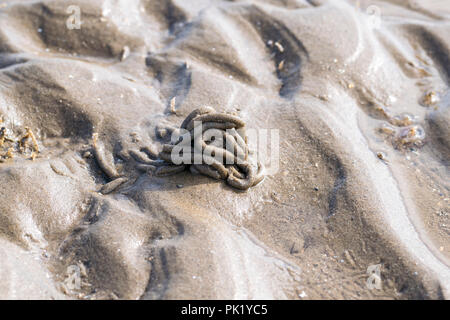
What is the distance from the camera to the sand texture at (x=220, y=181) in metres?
2.85

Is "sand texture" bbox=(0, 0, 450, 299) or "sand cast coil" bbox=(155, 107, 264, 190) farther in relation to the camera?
"sand cast coil" bbox=(155, 107, 264, 190)

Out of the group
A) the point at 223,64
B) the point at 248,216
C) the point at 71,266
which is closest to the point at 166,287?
the point at 71,266

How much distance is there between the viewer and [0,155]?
11.4ft

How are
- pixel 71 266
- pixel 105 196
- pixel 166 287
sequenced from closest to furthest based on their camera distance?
1. pixel 166 287
2. pixel 71 266
3. pixel 105 196

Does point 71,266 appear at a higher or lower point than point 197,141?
lower

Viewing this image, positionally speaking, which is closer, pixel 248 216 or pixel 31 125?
pixel 248 216

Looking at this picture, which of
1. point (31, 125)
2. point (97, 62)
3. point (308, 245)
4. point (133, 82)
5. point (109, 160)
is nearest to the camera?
point (308, 245)

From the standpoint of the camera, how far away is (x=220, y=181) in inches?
134

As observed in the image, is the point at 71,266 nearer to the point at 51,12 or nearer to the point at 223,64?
the point at 223,64

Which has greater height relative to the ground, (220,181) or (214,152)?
(214,152)

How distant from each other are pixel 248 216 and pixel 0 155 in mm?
1939

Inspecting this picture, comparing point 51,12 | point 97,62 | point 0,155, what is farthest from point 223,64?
point 0,155

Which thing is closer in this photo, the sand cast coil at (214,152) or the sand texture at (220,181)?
the sand texture at (220,181)

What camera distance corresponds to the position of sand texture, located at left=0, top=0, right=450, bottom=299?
2.85 metres
